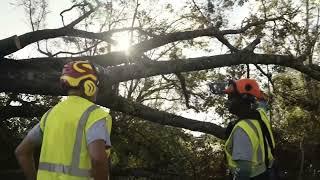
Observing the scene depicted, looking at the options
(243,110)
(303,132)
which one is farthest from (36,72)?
(303,132)

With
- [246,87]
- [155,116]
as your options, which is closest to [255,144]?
[246,87]

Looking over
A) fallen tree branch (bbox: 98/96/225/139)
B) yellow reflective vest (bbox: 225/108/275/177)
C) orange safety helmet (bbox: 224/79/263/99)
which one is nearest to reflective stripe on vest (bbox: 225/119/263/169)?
yellow reflective vest (bbox: 225/108/275/177)

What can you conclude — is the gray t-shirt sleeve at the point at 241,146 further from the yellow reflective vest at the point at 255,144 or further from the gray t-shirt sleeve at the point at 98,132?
the gray t-shirt sleeve at the point at 98,132

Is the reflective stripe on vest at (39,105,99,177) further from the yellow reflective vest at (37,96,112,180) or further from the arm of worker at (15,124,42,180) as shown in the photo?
the arm of worker at (15,124,42,180)

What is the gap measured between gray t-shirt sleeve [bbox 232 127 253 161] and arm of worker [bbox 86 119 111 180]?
54.3 inches

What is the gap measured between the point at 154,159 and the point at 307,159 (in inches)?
307

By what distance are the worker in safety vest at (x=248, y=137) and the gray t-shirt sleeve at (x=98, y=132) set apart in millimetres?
1389

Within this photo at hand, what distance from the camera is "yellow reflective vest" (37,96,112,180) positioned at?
3160 mm

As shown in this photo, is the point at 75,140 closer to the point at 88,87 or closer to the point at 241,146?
the point at 88,87

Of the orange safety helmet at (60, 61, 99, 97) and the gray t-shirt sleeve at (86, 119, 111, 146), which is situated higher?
the orange safety helmet at (60, 61, 99, 97)

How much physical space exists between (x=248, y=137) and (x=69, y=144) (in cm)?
163

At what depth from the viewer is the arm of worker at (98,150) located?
3.06 metres

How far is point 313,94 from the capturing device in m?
22.0

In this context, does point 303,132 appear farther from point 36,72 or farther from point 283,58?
point 36,72
